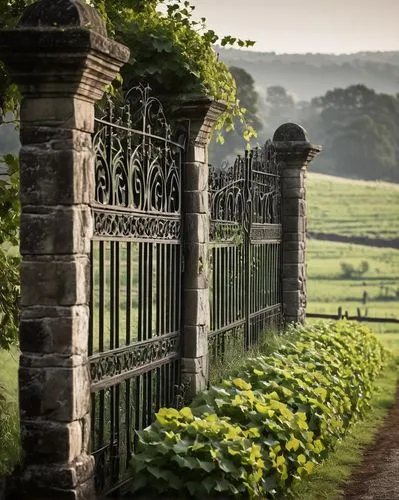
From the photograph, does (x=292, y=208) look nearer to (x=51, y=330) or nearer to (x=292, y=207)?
(x=292, y=207)

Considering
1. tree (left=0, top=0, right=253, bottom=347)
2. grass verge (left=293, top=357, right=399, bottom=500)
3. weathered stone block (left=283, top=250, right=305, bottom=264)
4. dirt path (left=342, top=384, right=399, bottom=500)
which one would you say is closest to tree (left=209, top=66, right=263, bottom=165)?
weathered stone block (left=283, top=250, right=305, bottom=264)

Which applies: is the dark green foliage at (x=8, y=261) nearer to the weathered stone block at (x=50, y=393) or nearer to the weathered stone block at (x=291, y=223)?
the weathered stone block at (x=50, y=393)

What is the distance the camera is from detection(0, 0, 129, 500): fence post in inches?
230

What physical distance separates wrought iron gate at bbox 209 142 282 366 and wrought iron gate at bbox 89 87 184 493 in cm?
145

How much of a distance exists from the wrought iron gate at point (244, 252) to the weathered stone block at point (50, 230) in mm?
3927

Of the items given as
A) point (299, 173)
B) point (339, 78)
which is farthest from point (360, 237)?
point (339, 78)

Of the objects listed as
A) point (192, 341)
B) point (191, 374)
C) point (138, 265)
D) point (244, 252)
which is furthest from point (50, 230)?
point (244, 252)

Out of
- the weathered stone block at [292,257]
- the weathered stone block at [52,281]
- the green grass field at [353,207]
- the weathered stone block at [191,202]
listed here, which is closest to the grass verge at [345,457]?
the weathered stone block at [292,257]

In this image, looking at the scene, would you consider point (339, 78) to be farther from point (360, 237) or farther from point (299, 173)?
point (299, 173)

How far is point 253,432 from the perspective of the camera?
7320 mm

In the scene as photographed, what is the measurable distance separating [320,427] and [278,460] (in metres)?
1.51

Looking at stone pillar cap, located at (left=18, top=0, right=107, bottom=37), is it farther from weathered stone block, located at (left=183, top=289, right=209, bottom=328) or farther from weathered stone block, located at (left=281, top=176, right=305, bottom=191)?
weathered stone block, located at (left=281, top=176, right=305, bottom=191)

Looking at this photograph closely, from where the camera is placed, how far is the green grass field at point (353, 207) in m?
49.4

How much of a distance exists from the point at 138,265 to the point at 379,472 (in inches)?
129
